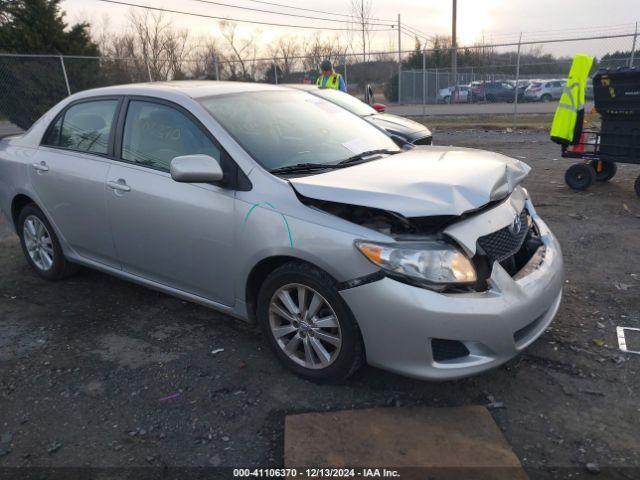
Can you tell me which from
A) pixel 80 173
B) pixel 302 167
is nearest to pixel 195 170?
pixel 302 167

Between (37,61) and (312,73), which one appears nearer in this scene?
(37,61)

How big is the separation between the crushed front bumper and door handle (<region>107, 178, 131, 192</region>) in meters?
1.88

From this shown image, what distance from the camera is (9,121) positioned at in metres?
16.9

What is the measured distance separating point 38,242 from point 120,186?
1.55 meters

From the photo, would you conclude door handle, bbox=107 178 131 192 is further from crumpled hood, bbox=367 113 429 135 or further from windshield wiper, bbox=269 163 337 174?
crumpled hood, bbox=367 113 429 135

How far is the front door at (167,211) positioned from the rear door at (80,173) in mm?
180

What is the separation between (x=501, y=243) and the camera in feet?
9.44

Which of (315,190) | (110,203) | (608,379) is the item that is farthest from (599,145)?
(110,203)

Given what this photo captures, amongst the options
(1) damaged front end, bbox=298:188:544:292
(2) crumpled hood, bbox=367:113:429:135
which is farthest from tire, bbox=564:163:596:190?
(1) damaged front end, bbox=298:188:544:292

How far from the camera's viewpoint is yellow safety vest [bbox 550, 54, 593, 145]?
6.96 metres

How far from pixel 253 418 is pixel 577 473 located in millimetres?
1573

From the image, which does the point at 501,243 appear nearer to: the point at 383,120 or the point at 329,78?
the point at 383,120

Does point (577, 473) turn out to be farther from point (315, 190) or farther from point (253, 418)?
point (315, 190)

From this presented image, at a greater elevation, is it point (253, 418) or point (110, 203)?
point (110, 203)
